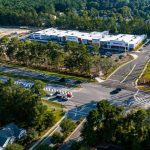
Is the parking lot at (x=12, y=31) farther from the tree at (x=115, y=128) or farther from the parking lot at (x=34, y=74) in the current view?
the tree at (x=115, y=128)

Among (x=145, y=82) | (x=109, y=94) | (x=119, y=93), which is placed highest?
(x=145, y=82)

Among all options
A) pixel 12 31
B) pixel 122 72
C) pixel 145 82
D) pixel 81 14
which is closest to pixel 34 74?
pixel 122 72

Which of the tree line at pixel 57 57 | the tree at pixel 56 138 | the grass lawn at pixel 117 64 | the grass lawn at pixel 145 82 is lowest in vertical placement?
the tree at pixel 56 138

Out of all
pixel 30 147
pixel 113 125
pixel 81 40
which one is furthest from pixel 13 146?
pixel 81 40

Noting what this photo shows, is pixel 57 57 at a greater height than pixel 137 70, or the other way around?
pixel 57 57

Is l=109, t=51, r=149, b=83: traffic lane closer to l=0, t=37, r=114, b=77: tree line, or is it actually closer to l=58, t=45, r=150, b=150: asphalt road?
l=58, t=45, r=150, b=150: asphalt road

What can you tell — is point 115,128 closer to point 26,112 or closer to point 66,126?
point 66,126

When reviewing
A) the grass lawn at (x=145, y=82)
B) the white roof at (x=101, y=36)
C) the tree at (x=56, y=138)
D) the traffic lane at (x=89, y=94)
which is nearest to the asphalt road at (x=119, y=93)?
the traffic lane at (x=89, y=94)

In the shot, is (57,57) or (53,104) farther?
(57,57)

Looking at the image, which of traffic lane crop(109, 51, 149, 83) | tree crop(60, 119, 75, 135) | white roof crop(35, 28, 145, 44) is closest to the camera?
tree crop(60, 119, 75, 135)

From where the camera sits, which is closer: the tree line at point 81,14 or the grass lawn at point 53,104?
the grass lawn at point 53,104

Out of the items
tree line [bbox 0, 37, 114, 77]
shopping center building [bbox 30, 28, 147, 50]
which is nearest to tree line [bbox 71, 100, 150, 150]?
tree line [bbox 0, 37, 114, 77]

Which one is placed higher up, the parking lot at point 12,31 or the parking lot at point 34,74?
the parking lot at point 12,31
